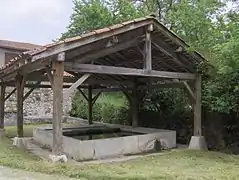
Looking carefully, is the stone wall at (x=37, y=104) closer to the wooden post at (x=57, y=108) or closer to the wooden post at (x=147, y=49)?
the wooden post at (x=147, y=49)

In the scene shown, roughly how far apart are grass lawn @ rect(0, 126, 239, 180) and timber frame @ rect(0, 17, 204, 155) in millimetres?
973

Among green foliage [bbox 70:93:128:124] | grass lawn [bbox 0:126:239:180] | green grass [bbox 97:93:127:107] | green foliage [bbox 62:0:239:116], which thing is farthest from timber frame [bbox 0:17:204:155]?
green grass [bbox 97:93:127:107]

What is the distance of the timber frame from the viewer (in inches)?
336

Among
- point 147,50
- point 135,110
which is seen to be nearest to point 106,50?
point 147,50

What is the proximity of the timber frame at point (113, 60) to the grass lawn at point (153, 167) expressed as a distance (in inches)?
38.3

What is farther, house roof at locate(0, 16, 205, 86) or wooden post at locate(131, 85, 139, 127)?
wooden post at locate(131, 85, 139, 127)

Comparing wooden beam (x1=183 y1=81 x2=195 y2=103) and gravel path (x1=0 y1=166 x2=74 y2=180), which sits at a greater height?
wooden beam (x1=183 y1=81 x2=195 y2=103)

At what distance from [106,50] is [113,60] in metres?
2.53

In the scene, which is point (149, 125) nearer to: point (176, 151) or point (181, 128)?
point (181, 128)

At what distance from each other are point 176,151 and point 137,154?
133 cm

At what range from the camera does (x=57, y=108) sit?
850cm

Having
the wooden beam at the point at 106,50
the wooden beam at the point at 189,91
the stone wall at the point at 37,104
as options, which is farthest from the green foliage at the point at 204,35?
the wooden beam at the point at 106,50

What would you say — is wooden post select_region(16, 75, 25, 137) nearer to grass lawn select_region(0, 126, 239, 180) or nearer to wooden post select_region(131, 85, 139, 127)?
grass lawn select_region(0, 126, 239, 180)

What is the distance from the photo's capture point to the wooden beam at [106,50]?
30.8ft
